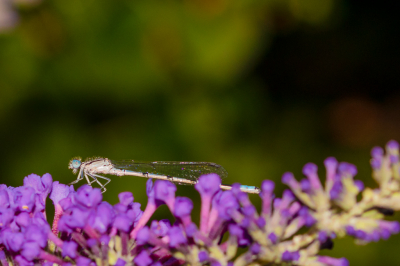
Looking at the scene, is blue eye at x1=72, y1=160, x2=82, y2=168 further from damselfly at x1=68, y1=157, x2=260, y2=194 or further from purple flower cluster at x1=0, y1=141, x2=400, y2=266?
purple flower cluster at x1=0, y1=141, x2=400, y2=266

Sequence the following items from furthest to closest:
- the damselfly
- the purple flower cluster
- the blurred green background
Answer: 1. the blurred green background
2. the damselfly
3. the purple flower cluster

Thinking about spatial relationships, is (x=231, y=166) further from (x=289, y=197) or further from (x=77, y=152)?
(x=289, y=197)

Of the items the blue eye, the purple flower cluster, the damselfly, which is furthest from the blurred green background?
the purple flower cluster

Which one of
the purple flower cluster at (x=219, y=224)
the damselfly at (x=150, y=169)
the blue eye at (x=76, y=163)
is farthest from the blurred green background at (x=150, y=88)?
the purple flower cluster at (x=219, y=224)

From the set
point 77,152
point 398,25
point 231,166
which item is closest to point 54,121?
point 77,152

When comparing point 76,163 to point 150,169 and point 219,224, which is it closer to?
point 150,169

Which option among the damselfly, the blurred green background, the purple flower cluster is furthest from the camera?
the blurred green background
